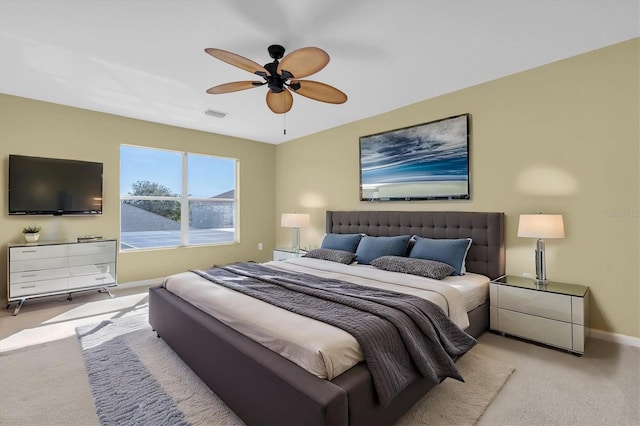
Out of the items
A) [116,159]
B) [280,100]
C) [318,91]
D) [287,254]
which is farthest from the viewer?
[287,254]

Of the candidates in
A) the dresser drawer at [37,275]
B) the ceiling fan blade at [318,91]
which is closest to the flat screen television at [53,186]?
the dresser drawer at [37,275]

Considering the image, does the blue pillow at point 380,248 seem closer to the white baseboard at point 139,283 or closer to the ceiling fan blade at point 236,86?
the ceiling fan blade at point 236,86

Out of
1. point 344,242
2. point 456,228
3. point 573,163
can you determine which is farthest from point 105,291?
point 573,163

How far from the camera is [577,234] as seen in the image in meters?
2.98

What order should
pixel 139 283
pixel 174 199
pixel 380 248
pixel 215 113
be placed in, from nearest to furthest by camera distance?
1. pixel 380 248
2. pixel 215 113
3. pixel 139 283
4. pixel 174 199

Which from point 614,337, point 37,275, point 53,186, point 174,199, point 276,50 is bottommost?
point 614,337

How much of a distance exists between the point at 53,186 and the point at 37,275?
1142mm

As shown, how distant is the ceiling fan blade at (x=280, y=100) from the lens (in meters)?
2.87

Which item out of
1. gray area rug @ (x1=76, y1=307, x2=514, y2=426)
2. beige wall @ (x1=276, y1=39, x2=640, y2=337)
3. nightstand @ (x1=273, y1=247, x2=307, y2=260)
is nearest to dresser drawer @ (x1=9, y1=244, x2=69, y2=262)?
gray area rug @ (x1=76, y1=307, x2=514, y2=426)

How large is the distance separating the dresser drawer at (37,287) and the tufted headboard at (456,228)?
12.6 feet

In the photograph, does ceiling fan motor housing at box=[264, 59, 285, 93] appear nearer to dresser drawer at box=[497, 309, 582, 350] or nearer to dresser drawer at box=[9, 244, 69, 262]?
Result: dresser drawer at box=[497, 309, 582, 350]

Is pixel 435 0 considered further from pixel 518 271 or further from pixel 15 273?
pixel 15 273

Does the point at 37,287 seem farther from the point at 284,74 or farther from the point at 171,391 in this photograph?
the point at 284,74

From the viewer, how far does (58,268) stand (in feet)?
12.8
